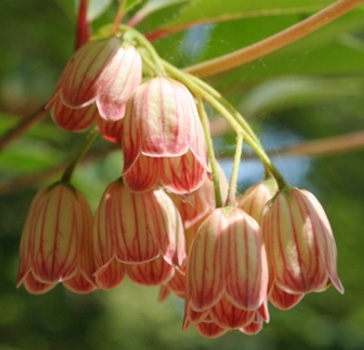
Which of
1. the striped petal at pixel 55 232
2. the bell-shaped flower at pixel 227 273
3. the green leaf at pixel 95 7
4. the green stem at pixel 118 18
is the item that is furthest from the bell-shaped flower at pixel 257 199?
the green leaf at pixel 95 7

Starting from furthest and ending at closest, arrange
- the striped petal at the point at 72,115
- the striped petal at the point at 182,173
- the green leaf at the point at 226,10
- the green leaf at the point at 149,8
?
the green leaf at the point at 149,8 → the green leaf at the point at 226,10 → the striped petal at the point at 72,115 → the striped petal at the point at 182,173

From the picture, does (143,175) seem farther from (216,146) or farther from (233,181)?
(216,146)

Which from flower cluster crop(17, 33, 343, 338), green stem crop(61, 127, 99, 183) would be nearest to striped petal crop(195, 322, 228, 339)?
flower cluster crop(17, 33, 343, 338)

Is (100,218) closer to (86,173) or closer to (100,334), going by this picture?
(86,173)

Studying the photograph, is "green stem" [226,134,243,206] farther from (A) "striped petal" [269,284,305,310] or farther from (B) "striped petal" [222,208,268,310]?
(A) "striped petal" [269,284,305,310]

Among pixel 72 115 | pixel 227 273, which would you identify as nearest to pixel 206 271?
pixel 227 273

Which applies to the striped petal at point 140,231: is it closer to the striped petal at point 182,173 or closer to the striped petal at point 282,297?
the striped petal at point 182,173
